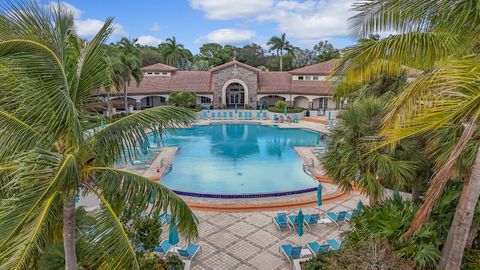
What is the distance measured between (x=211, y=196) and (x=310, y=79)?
1347 inches

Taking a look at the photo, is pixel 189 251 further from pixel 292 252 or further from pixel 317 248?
pixel 317 248

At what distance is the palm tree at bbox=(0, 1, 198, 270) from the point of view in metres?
3.90

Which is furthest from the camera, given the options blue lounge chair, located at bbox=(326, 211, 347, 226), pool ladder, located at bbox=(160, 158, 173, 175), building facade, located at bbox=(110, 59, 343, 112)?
building facade, located at bbox=(110, 59, 343, 112)

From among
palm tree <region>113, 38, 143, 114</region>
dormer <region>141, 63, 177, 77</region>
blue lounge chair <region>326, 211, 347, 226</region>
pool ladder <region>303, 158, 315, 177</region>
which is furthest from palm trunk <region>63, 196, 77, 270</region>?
dormer <region>141, 63, 177, 77</region>

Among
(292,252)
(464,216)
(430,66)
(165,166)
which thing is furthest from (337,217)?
(165,166)

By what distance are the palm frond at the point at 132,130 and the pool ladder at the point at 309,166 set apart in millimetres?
15418

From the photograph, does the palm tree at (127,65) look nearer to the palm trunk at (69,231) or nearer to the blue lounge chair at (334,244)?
the blue lounge chair at (334,244)

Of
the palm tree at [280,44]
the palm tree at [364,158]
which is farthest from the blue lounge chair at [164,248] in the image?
the palm tree at [280,44]

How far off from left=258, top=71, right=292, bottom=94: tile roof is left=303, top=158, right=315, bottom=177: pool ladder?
2453cm


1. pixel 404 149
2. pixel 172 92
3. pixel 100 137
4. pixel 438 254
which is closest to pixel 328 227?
pixel 404 149

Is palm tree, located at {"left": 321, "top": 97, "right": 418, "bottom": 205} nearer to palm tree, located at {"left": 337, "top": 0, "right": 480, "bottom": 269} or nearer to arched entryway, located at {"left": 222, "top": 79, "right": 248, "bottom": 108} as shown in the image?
palm tree, located at {"left": 337, "top": 0, "right": 480, "bottom": 269}

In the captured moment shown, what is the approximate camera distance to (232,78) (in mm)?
44719

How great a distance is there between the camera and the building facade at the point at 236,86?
44219 mm

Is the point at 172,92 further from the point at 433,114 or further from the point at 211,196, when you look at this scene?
the point at 433,114
